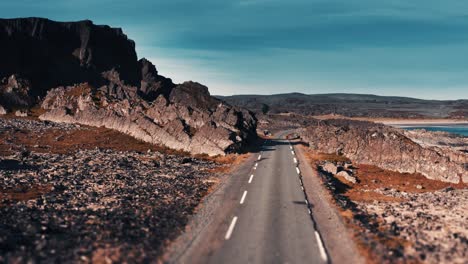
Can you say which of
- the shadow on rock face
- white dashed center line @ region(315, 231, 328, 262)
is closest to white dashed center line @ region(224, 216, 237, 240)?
white dashed center line @ region(315, 231, 328, 262)

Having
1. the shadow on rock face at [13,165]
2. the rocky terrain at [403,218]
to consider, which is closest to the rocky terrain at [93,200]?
the shadow on rock face at [13,165]

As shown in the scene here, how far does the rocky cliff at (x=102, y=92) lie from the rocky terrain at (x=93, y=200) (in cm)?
920

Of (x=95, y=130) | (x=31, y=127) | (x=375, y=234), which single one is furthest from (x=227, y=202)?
(x=31, y=127)

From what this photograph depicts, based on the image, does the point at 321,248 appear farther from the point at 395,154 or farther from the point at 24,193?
the point at 395,154

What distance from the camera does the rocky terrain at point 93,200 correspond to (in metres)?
19.3

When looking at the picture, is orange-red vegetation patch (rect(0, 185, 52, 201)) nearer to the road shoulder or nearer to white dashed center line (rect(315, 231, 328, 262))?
the road shoulder

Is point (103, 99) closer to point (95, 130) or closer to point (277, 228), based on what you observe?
point (95, 130)

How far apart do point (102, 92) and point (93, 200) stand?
8760 cm

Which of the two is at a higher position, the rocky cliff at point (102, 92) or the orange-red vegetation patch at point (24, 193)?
the rocky cliff at point (102, 92)

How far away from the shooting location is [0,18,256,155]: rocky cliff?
70.1 m

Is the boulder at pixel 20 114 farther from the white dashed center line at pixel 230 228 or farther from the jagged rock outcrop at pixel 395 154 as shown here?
the white dashed center line at pixel 230 228

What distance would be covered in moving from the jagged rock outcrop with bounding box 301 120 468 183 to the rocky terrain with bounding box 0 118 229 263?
2760 cm

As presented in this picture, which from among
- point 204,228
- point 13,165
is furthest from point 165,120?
point 204,228

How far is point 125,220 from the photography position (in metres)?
24.6
